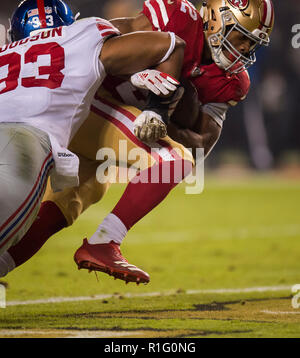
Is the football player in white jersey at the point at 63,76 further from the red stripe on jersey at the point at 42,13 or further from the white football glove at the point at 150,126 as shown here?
the red stripe on jersey at the point at 42,13

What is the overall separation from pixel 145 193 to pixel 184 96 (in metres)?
0.59

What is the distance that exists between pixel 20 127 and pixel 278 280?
2.00 m

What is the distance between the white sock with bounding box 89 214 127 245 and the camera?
279cm

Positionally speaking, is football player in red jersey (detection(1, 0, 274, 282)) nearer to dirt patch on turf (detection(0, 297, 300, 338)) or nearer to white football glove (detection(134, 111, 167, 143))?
white football glove (detection(134, 111, 167, 143))

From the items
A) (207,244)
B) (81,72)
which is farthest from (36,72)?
(207,244)

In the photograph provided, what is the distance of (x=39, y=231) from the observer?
325 centimetres

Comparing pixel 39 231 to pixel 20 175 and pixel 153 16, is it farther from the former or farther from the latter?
pixel 153 16

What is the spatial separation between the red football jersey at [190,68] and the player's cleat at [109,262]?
2.35ft

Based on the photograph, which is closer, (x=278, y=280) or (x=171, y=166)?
(x=171, y=166)

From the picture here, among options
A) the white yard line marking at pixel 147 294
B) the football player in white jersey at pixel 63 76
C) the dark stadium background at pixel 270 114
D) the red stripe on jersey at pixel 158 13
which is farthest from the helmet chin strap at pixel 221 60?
the dark stadium background at pixel 270 114

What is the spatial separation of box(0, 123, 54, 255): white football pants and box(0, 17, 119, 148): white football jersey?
0.10 meters
